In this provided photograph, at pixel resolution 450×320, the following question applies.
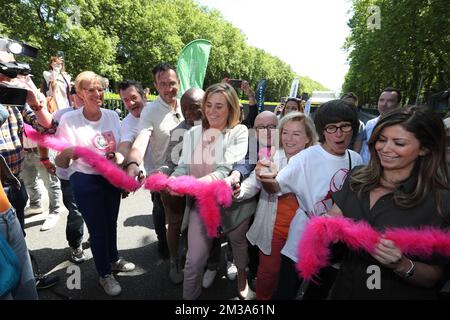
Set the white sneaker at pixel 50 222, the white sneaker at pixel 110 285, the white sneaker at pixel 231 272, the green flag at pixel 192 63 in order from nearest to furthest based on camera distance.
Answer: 1. the white sneaker at pixel 110 285
2. the white sneaker at pixel 231 272
3. the white sneaker at pixel 50 222
4. the green flag at pixel 192 63

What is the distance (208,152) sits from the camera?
7.90 ft

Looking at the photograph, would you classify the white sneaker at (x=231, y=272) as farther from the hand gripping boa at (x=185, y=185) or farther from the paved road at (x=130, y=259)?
the hand gripping boa at (x=185, y=185)

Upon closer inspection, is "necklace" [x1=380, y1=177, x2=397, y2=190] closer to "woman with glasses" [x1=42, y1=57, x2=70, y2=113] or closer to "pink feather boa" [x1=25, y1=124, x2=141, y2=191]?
"pink feather boa" [x1=25, y1=124, x2=141, y2=191]

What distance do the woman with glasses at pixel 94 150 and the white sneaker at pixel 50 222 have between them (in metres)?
1.86

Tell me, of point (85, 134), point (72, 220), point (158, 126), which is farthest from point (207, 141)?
point (72, 220)

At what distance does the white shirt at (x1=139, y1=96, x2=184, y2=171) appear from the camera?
2916 mm

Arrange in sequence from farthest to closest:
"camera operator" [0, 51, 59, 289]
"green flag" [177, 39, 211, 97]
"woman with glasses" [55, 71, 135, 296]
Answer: "green flag" [177, 39, 211, 97] → "woman with glasses" [55, 71, 135, 296] → "camera operator" [0, 51, 59, 289]

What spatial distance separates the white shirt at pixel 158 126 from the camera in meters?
2.92

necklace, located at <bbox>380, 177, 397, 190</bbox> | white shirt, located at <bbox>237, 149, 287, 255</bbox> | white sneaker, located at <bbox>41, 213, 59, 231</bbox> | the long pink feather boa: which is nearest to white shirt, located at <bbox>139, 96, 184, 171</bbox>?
white shirt, located at <bbox>237, 149, 287, 255</bbox>

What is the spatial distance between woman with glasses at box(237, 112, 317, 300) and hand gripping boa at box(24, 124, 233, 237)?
0.72 ft

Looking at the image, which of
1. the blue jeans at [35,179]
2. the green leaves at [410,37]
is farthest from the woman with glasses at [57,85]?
the green leaves at [410,37]

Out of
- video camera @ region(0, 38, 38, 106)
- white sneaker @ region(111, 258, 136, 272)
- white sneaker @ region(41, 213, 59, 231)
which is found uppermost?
video camera @ region(0, 38, 38, 106)

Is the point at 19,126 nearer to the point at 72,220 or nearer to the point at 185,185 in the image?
the point at 72,220

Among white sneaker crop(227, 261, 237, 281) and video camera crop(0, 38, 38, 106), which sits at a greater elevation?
video camera crop(0, 38, 38, 106)
